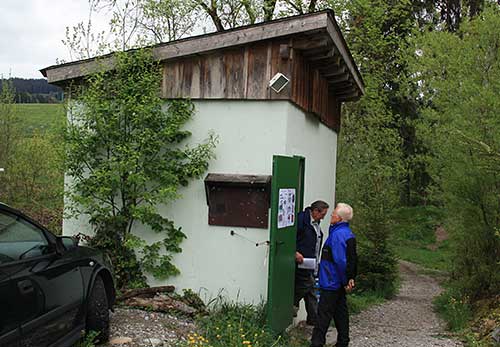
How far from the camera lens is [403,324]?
434 inches

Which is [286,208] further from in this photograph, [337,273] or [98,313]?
[98,313]

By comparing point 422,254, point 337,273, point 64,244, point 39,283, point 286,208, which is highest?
point 286,208

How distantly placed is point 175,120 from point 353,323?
5.16m

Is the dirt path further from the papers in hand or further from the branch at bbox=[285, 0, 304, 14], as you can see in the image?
the branch at bbox=[285, 0, 304, 14]

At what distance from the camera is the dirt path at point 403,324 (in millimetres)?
8633

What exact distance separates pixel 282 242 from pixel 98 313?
2.40 metres

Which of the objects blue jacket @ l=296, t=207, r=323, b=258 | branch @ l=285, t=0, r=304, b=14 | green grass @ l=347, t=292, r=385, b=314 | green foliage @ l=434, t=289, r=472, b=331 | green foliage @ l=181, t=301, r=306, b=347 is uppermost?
branch @ l=285, t=0, r=304, b=14

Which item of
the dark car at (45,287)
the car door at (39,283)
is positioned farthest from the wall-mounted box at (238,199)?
the car door at (39,283)

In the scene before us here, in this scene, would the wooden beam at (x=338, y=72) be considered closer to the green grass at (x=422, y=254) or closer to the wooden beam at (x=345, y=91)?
the wooden beam at (x=345, y=91)

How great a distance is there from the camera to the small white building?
7797 millimetres

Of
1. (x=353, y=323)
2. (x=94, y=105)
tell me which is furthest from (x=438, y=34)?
(x=94, y=105)

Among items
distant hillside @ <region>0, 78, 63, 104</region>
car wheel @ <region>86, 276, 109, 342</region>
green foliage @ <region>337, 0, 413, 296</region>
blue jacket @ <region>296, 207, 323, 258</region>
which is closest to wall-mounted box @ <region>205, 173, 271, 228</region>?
blue jacket @ <region>296, 207, 323, 258</region>

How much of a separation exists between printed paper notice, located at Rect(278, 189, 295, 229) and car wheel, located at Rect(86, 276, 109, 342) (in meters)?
2.24

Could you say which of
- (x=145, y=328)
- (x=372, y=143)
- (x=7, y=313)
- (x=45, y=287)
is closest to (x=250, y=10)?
(x=372, y=143)
